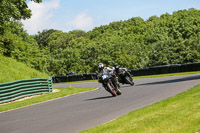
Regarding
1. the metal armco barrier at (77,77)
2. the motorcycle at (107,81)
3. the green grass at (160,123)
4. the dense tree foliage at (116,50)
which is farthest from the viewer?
the dense tree foliage at (116,50)

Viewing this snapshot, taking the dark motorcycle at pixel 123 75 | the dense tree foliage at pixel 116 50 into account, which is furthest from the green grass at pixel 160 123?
the dense tree foliage at pixel 116 50

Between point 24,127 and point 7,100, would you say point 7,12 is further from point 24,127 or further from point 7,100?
point 24,127

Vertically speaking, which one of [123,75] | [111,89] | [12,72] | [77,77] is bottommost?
[111,89]

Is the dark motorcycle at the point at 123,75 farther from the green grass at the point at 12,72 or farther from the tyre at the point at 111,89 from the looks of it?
the green grass at the point at 12,72

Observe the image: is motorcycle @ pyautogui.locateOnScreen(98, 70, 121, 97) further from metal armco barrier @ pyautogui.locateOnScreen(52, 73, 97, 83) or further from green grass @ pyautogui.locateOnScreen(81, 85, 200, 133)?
metal armco barrier @ pyautogui.locateOnScreen(52, 73, 97, 83)

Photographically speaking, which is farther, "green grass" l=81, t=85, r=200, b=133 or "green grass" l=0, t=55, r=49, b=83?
"green grass" l=0, t=55, r=49, b=83

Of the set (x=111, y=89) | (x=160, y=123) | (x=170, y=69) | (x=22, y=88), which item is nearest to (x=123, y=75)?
(x=111, y=89)

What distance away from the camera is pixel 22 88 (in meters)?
24.0

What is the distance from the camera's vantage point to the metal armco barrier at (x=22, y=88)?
72.6ft

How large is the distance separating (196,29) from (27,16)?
66063 mm

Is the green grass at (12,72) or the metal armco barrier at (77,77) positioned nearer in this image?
the green grass at (12,72)

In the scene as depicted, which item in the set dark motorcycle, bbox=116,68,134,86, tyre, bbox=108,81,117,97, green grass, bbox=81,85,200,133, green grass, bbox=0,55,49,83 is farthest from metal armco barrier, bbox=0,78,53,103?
green grass, bbox=81,85,200,133

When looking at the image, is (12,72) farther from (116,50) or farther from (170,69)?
(116,50)

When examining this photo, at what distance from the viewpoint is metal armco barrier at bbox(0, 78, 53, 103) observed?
2212cm
